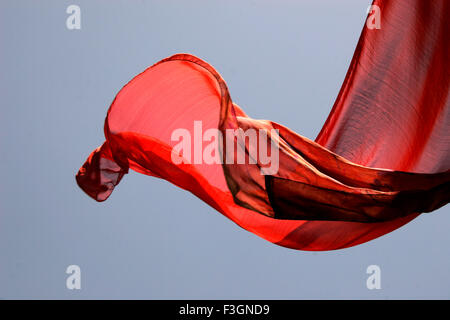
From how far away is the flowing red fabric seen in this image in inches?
43.6

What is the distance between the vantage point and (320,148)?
4.04 feet

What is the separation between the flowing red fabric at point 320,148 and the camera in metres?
1.11

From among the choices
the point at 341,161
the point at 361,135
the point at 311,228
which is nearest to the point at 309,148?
the point at 341,161

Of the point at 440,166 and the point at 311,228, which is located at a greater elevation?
the point at 440,166

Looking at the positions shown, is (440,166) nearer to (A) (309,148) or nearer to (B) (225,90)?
(A) (309,148)

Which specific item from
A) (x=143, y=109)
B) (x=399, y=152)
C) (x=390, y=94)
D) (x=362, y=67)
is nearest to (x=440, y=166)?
(x=399, y=152)

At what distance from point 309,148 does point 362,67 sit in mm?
497

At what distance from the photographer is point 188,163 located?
113 centimetres

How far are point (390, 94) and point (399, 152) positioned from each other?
160 mm

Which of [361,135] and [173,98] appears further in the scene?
[361,135]

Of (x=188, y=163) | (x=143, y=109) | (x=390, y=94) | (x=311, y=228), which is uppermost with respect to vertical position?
(x=390, y=94)

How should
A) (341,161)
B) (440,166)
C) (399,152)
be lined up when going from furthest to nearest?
(399,152), (440,166), (341,161)

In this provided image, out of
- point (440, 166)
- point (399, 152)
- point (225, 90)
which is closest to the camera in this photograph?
point (225, 90)

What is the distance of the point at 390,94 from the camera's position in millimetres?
1576
